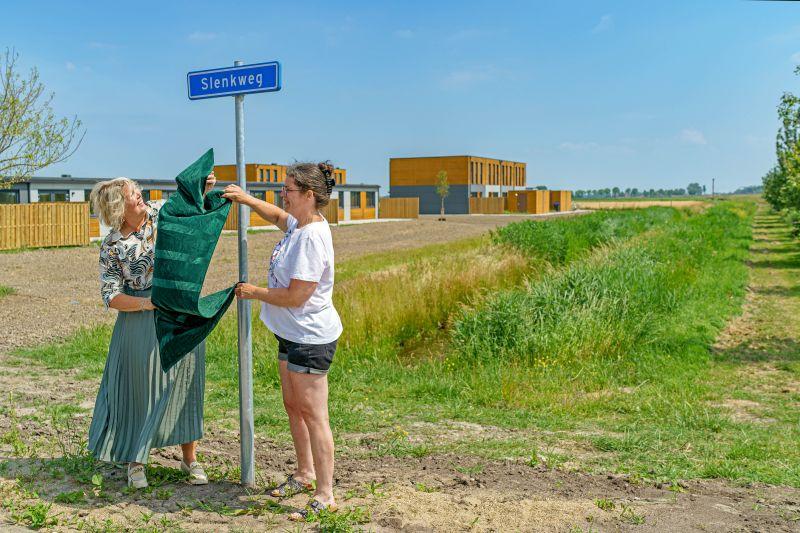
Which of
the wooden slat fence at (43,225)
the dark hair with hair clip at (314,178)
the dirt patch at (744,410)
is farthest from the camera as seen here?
the wooden slat fence at (43,225)

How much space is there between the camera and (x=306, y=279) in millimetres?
3719

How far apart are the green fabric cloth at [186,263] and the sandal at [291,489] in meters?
0.97

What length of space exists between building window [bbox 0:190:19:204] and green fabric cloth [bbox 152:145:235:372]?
2950 centimetres

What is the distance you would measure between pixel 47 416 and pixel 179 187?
10.0 feet

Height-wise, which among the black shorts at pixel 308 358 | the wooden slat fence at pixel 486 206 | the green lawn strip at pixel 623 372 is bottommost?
the green lawn strip at pixel 623 372

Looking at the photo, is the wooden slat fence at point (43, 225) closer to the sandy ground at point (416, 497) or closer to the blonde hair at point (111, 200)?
the sandy ground at point (416, 497)

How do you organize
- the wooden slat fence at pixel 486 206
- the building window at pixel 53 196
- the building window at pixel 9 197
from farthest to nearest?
the wooden slat fence at pixel 486 206, the building window at pixel 53 196, the building window at pixel 9 197

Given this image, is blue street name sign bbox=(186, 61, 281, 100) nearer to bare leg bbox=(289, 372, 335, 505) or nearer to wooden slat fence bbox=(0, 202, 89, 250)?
bare leg bbox=(289, 372, 335, 505)

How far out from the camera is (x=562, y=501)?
166 inches

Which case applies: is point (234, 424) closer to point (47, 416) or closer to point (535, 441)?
point (47, 416)

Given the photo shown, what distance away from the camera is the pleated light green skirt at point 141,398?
430 cm

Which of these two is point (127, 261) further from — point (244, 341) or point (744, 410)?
point (744, 410)

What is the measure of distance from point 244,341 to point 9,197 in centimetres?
2993

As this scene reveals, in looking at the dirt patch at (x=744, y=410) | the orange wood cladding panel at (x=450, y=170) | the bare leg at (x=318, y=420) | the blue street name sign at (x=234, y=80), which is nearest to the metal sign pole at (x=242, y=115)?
the blue street name sign at (x=234, y=80)
